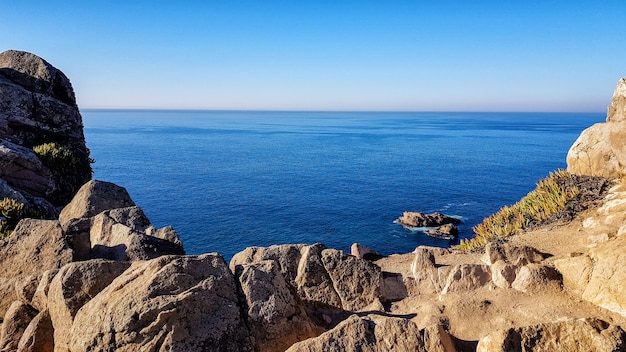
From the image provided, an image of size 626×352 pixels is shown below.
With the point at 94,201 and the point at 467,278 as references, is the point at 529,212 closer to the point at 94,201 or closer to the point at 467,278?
the point at 467,278

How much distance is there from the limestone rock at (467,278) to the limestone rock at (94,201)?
14.2 metres

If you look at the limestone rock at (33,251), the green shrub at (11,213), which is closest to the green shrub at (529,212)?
the limestone rock at (33,251)

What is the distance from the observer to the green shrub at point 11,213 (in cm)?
1588

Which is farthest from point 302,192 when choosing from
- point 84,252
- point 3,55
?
point 84,252

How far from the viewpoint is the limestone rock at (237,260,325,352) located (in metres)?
7.96

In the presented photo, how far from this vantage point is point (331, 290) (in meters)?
12.3

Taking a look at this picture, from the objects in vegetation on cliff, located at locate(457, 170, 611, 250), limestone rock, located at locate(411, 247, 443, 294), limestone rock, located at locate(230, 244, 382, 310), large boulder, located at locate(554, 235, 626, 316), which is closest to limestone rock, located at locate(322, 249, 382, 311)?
limestone rock, located at locate(230, 244, 382, 310)

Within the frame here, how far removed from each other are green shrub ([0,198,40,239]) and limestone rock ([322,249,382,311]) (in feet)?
44.7

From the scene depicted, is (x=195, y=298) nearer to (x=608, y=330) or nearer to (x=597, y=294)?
(x=608, y=330)

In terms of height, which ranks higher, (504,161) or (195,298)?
(195,298)

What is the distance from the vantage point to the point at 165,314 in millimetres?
7207

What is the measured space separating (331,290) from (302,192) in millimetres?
61114

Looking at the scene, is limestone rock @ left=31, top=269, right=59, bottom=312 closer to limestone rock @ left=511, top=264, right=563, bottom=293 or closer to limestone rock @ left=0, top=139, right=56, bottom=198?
limestone rock @ left=511, top=264, right=563, bottom=293

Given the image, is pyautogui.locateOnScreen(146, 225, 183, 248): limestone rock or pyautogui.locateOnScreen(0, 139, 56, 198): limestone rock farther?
pyautogui.locateOnScreen(0, 139, 56, 198): limestone rock
